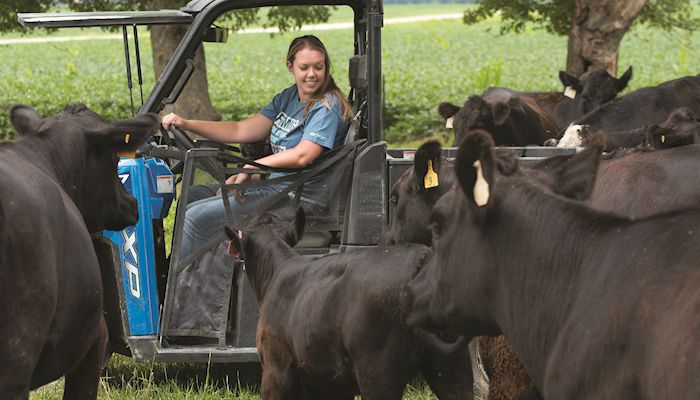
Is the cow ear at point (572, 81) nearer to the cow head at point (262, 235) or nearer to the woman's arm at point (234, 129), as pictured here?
the woman's arm at point (234, 129)

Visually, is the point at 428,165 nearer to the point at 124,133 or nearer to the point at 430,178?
the point at 430,178

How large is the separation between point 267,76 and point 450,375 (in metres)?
29.2

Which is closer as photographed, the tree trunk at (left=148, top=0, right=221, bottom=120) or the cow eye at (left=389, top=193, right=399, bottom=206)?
the cow eye at (left=389, top=193, right=399, bottom=206)

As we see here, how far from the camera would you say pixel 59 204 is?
4.88 meters

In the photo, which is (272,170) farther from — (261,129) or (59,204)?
(59,204)

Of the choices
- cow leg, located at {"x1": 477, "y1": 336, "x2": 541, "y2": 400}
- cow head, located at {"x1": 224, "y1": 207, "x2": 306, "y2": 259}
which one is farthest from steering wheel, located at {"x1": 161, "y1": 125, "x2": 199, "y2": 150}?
cow leg, located at {"x1": 477, "y1": 336, "x2": 541, "y2": 400}

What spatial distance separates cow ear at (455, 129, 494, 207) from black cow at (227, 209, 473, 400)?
1116 millimetres

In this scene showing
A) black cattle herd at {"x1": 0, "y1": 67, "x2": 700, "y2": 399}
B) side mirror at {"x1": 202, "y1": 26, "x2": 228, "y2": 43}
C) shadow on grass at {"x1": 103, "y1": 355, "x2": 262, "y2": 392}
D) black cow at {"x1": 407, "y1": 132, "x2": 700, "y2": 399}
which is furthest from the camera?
shadow on grass at {"x1": 103, "y1": 355, "x2": 262, "y2": 392}

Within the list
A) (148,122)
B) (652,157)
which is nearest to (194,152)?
(148,122)

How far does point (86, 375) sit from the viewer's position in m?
5.39

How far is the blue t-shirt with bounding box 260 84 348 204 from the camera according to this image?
6.84 metres

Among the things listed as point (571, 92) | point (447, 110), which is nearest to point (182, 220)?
point (447, 110)

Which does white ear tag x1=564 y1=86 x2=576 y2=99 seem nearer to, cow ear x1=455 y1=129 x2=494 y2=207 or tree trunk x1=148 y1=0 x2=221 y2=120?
tree trunk x1=148 y1=0 x2=221 y2=120

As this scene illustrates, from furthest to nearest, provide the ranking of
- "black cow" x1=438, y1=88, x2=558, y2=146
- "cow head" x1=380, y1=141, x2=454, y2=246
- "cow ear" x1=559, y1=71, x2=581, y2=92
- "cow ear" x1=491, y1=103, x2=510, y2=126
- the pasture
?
"cow ear" x1=559, y1=71, x2=581, y2=92, "black cow" x1=438, y1=88, x2=558, y2=146, "cow ear" x1=491, y1=103, x2=510, y2=126, the pasture, "cow head" x1=380, y1=141, x2=454, y2=246
